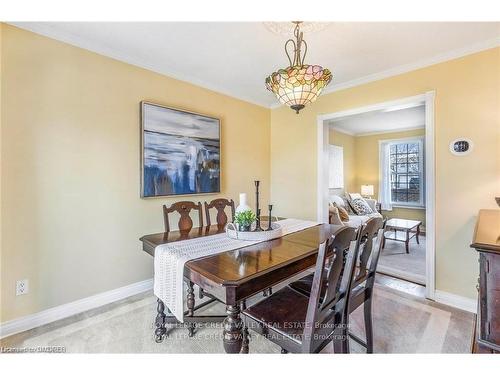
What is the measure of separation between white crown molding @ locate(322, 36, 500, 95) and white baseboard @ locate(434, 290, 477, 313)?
228cm

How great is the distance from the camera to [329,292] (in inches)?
46.2

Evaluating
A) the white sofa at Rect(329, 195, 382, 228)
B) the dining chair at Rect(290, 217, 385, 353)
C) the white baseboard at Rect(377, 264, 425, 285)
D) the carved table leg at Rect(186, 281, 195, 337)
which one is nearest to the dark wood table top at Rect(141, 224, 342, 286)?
the dining chair at Rect(290, 217, 385, 353)

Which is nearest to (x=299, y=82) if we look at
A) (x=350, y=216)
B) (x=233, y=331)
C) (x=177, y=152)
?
(x=233, y=331)

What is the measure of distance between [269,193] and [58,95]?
2918 mm

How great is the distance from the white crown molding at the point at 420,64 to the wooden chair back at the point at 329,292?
2.28 meters

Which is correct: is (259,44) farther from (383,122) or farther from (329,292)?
(383,122)

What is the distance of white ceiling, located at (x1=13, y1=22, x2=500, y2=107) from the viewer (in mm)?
1935

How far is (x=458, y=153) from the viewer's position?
2.25 m

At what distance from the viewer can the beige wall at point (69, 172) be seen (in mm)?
1827

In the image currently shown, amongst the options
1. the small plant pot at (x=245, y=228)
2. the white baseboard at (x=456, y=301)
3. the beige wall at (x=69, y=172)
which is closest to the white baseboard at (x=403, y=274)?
the white baseboard at (x=456, y=301)

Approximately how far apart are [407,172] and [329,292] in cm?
565

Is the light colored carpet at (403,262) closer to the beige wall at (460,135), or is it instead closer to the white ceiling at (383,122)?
the beige wall at (460,135)
